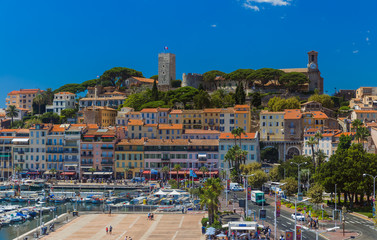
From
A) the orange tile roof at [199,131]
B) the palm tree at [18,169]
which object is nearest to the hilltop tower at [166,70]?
the orange tile roof at [199,131]

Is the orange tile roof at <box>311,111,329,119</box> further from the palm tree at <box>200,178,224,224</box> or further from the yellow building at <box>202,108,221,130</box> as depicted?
the palm tree at <box>200,178,224,224</box>

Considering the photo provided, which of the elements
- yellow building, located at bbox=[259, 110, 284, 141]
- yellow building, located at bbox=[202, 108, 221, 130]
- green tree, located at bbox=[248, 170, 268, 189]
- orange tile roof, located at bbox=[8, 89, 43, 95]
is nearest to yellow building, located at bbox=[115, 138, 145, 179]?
yellow building, located at bbox=[202, 108, 221, 130]

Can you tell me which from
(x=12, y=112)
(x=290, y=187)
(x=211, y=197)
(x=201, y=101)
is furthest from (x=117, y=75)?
(x=211, y=197)

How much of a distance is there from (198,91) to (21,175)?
184 feet

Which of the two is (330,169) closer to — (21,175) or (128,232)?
(128,232)

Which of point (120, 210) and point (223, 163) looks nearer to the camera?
point (120, 210)

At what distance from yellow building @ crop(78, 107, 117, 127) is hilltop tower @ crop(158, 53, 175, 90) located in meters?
32.0

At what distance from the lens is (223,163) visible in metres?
113

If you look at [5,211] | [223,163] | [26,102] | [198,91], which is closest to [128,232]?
[5,211]

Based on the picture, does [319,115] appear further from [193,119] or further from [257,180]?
[257,180]

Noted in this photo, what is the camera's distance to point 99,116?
145625mm

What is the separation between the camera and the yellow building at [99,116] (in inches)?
5650

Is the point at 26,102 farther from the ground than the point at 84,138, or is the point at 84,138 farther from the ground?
the point at 26,102

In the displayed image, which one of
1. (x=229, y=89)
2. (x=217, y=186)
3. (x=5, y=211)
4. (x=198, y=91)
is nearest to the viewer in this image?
(x=217, y=186)
